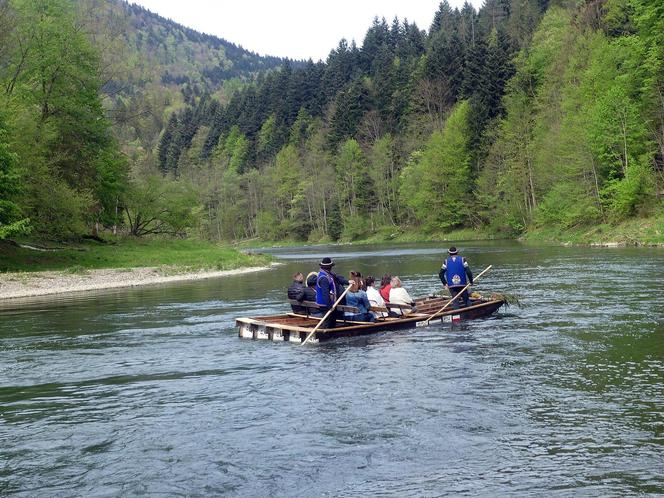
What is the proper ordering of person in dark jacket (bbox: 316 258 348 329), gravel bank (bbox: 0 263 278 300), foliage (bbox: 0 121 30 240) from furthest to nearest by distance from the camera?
gravel bank (bbox: 0 263 278 300), foliage (bbox: 0 121 30 240), person in dark jacket (bbox: 316 258 348 329)

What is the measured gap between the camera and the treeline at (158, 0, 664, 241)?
54.9 meters

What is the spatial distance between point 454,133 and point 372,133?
27.6 m

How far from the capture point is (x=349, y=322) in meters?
18.4

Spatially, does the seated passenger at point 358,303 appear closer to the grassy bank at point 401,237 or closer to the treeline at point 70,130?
the treeline at point 70,130

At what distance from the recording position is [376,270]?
41.4m

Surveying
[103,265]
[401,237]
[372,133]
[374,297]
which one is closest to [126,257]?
[103,265]

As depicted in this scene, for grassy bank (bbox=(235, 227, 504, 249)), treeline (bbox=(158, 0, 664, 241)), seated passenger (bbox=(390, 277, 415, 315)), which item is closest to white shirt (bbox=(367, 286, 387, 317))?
seated passenger (bbox=(390, 277, 415, 315))

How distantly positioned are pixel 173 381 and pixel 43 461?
465cm

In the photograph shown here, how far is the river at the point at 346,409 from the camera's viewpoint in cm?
801

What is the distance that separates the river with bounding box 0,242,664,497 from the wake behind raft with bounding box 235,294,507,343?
358 millimetres

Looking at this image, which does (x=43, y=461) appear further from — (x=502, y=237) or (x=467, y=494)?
(x=502, y=237)

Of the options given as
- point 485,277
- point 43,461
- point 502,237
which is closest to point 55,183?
point 485,277

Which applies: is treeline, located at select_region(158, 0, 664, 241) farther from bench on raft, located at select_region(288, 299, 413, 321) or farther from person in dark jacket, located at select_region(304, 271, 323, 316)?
person in dark jacket, located at select_region(304, 271, 323, 316)

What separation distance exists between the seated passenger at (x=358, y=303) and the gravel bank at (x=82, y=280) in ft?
69.7
